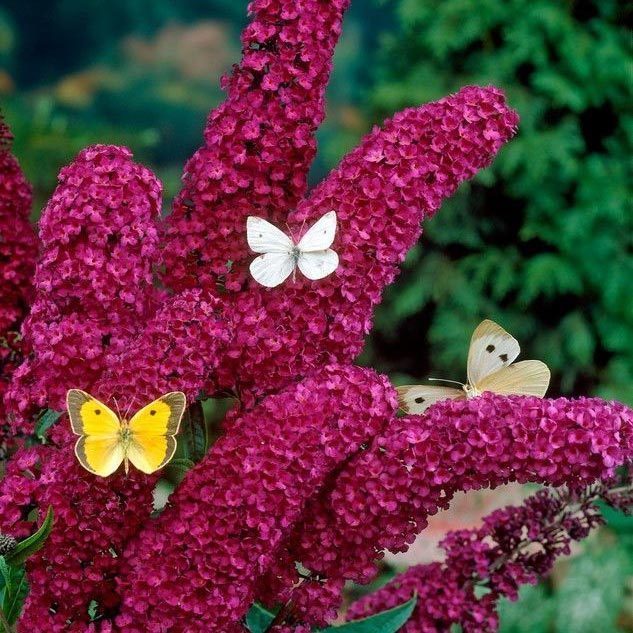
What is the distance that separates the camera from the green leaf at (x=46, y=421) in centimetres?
102

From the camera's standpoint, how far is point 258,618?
1.13 m

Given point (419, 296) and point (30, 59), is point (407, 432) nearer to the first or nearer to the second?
point (419, 296)

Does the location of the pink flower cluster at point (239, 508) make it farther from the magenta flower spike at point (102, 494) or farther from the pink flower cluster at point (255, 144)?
the pink flower cluster at point (255, 144)

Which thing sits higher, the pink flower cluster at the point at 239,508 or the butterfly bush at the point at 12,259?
the butterfly bush at the point at 12,259

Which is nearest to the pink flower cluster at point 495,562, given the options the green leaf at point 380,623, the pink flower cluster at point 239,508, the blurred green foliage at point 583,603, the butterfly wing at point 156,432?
the green leaf at point 380,623

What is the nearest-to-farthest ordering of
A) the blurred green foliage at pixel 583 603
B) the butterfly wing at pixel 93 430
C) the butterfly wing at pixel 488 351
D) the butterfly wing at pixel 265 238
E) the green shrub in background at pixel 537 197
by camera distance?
the butterfly wing at pixel 93 430 → the butterfly wing at pixel 265 238 → the butterfly wing at pixel 488 351 → the blurred green foliage at pixel 583 603 → the green shrub in background at pixel 537 197

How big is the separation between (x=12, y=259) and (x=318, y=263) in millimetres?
325

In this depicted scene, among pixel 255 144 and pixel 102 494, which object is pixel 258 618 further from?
pixel 255 144

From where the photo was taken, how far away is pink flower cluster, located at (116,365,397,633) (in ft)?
3.04

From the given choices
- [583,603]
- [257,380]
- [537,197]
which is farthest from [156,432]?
[537,197]

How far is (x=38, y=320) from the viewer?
100 centimetres

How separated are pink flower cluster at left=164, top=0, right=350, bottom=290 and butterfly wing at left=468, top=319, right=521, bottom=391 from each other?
245mm

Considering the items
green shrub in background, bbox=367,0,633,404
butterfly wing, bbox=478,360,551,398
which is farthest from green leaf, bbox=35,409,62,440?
green shrub in background, bbox=367,0,633,404

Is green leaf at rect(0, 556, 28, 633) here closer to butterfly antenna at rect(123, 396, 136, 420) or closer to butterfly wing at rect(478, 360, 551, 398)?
butterfly antenna at rect(123, 396, 136, 420)
